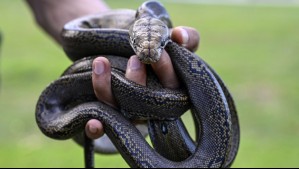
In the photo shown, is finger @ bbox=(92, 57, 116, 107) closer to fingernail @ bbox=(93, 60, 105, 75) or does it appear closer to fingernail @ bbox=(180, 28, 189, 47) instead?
fingernail @ bbox=(93, 60, 105, 75)

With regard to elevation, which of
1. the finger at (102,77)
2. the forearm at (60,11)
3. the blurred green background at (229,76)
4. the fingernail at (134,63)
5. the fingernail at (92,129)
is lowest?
the blurred green background at (229,76)

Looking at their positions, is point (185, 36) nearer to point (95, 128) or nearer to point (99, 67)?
point (99, 67)

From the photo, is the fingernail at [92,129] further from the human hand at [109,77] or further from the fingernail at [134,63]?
the fingernail at [134,63]

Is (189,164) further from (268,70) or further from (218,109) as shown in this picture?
(268,70)

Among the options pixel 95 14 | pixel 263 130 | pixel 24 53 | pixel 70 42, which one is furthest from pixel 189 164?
pixel 24 53

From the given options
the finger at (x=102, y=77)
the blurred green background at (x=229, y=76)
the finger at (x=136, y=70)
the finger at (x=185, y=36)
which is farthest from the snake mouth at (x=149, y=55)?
the blurred green background at (x=229, y=76)

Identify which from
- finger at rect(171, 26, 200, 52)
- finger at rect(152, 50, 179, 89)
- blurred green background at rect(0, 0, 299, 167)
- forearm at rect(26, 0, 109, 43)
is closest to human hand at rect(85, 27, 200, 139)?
finger at rect(152, 50, 179, 89)
